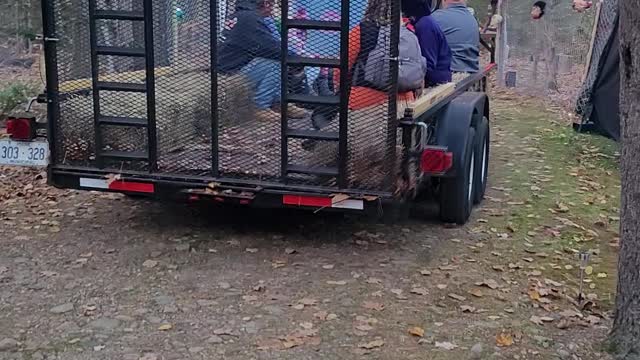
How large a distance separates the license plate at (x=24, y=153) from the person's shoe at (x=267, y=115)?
160cm

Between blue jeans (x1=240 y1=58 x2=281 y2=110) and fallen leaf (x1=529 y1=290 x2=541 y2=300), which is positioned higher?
blue jeans (x1=240 y1=58 x2=281 y2=110)

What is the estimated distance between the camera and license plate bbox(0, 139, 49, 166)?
254 inches

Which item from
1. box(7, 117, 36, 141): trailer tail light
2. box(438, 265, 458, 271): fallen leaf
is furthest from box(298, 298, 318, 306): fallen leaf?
box(7, 117, 36, 141): trailer tail light

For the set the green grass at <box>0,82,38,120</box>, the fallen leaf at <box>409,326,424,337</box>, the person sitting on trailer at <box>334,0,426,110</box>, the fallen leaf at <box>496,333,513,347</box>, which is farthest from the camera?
the green grass at <box>0,82,38,120</box>

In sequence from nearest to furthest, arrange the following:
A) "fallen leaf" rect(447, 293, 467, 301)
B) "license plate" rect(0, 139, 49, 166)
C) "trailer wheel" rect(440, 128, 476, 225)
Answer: "fallen leaf" rect(447, 293, 467, 301) < "license plate" rect(0, 139, 49, 166) < "trailer wheel" rect(440, 128, 476, 225)

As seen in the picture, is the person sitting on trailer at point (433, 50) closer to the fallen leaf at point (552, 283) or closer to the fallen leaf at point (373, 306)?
the fallen leaf at point (552, 283)

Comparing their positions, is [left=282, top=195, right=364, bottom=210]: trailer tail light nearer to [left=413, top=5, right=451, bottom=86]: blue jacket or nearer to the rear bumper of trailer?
the rear bumper of trailer

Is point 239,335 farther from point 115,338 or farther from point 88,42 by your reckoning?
point 88,42

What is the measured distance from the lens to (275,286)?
5688 millimetres

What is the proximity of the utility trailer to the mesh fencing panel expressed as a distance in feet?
31.7

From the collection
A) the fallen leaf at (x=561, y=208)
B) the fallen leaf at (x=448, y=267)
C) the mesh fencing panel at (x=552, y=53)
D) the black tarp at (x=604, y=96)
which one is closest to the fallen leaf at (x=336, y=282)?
the fallen leaf at (x=448, y=267)

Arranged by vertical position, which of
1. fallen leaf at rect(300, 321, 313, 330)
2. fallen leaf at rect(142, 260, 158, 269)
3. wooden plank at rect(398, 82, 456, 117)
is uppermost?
wooden plank at rect(398, 82, 456, 117)

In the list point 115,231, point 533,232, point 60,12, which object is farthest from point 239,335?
point 533,232

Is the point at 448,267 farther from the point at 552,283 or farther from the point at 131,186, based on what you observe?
the point at 131,186
